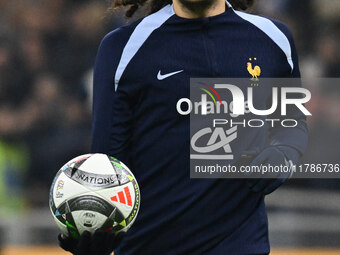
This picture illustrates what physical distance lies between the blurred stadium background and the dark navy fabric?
12.9ft

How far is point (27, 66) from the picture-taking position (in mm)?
7281

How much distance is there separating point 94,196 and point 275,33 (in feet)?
2.96

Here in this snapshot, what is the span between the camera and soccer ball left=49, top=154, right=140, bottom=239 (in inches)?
97.7

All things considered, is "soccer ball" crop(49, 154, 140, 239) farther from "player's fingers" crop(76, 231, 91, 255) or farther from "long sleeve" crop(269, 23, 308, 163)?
"long sleeve" crop(269, 23, 308, 163)

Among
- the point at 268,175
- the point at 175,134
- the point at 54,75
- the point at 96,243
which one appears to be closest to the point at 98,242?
the point at 96,243

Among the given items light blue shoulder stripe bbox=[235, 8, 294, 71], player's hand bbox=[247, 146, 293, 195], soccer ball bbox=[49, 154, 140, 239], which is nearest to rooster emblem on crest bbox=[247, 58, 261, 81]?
light blue shoulder stripe bbox=[235, 8, 294, 71]

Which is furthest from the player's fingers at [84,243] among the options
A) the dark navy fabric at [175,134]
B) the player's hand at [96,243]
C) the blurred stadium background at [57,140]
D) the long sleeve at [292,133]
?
the blurred stadium background at [57,140]

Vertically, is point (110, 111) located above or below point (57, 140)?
above

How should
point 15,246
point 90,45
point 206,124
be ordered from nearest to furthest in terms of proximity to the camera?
point 206,124 < point 15,246 < point 90,45

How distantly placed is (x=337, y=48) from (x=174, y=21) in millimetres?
5427

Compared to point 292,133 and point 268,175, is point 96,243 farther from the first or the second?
point 292,133

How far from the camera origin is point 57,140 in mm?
6887

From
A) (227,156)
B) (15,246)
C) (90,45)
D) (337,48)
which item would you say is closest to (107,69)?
(227,156)

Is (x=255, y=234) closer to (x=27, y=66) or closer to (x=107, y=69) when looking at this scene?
(x=107, y=69)
